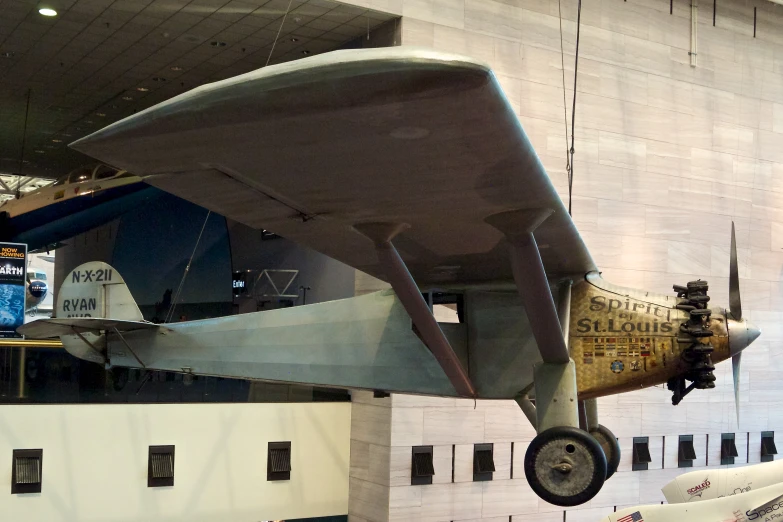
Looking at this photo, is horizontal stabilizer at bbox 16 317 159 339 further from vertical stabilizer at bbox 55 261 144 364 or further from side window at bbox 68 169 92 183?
side window at bbox 68 169 92 183

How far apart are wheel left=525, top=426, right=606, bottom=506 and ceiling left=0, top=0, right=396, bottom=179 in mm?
5284

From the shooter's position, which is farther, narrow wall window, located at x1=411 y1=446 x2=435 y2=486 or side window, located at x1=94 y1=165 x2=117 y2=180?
side window, located at x1=94 y1=165 x2=117 y2=180

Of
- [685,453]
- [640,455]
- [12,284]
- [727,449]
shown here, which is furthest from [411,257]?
[727,449]

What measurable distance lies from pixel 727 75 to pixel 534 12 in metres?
3.69

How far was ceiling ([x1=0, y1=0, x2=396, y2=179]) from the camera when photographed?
955cm

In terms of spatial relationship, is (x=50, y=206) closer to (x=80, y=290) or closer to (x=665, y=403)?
(x=80, y=290)

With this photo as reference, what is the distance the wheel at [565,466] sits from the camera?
4.54 m

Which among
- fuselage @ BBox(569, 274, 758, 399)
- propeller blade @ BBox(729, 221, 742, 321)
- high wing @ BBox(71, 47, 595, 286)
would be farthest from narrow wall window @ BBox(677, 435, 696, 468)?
high wing @ BBox(71, 47, 595, 286)

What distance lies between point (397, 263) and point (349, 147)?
144cm

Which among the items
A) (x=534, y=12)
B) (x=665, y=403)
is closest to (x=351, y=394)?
(x=665, y=403)

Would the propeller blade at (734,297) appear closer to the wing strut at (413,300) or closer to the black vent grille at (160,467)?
the wing strut at (413,300)

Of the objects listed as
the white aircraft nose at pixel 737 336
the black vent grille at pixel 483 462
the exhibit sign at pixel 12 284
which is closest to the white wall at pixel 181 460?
the exhibit sign at pixel 12 284

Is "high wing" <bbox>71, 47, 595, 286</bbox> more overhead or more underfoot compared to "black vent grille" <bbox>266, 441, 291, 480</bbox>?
more overhead

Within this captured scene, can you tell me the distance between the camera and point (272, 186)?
372cm
